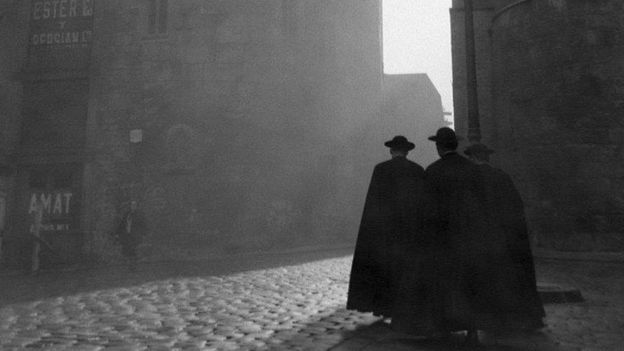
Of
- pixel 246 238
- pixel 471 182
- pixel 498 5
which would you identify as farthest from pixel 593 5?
pixel 246 238

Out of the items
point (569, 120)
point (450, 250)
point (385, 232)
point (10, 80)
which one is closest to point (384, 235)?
point (385, 232)

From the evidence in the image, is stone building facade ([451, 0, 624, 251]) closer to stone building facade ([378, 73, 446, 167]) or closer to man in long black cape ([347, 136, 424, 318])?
man in long black cape ([347, 136, 424, 318])

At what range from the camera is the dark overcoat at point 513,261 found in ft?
13.4

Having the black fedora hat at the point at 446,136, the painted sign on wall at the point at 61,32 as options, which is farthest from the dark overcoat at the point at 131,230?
the black fedora hat at the point at 446,136

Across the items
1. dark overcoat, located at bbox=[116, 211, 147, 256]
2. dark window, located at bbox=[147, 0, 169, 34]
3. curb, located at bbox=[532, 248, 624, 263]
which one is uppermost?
dark window, located at bbox=[147, 0, 169, 34]

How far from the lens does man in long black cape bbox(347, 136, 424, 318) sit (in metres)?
4.82

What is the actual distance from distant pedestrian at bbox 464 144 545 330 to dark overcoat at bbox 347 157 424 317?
71 centimetres

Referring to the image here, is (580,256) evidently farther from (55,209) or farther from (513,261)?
(55,209)

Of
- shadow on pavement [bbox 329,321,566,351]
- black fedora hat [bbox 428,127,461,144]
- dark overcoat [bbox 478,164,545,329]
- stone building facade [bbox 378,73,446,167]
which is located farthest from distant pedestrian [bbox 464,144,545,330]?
stone building facade [bbox 378,73,446,167]

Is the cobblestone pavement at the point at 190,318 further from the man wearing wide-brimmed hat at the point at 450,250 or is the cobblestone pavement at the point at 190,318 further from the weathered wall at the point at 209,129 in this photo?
the weathered wall at the point at 209,129

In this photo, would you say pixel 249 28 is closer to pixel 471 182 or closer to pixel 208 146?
pixel 208 146

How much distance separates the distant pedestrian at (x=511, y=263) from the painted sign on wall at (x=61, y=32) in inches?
682

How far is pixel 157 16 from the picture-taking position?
18.4m

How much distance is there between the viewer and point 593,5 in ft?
36.3
